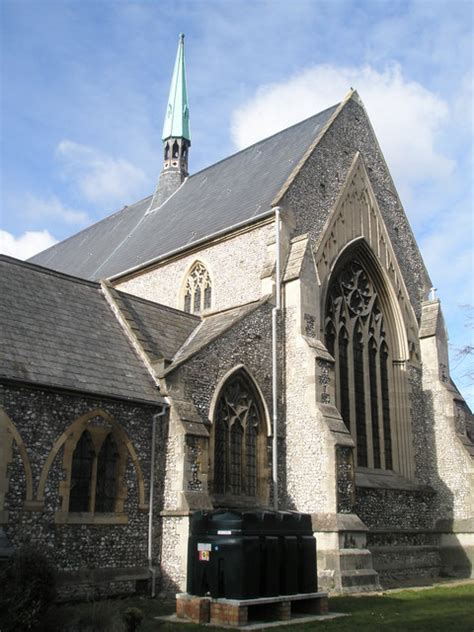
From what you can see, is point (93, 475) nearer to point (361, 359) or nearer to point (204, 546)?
point (204, 546)

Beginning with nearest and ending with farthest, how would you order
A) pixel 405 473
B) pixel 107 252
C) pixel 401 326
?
pixel 405 473, pixel 401 326, pixel 107 252

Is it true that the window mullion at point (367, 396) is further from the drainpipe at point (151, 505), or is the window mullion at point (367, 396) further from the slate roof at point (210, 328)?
the drainpipe at point (151, 505)

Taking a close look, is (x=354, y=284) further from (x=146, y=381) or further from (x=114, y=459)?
(x=114, y=459)

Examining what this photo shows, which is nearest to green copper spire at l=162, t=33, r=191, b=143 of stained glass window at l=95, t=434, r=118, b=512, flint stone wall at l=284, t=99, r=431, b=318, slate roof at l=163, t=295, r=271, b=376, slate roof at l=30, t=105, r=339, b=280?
slate roof at l=30, t=105, r=339, b=280

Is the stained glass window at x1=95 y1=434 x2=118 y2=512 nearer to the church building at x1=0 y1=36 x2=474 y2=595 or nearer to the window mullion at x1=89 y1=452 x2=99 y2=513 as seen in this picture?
the church building at x1=0 y1=36 x2=474 y2=595

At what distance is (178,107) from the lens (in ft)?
141

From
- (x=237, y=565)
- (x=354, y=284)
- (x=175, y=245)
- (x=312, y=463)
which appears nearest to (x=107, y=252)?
(x=175, y=245)

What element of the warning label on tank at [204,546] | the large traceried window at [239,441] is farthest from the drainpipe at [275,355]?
the warning label on tank at [204,546]

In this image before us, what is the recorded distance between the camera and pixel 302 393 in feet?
64.1

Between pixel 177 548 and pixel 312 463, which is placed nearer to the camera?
pixel 177 548

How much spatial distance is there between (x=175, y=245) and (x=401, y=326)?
29.2ft

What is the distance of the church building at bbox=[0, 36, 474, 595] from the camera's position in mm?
14805

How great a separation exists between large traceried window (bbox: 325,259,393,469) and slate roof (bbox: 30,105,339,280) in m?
4.11

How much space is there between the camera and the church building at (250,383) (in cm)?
1480
